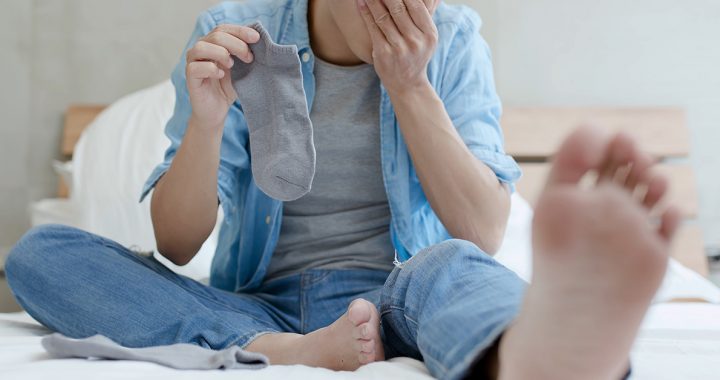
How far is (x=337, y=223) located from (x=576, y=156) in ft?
2.00

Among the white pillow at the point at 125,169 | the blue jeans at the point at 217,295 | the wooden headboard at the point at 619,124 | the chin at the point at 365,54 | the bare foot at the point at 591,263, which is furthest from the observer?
the wooden headboard at the point at 619,124

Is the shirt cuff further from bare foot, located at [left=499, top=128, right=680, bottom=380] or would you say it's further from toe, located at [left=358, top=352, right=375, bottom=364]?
bare foot, located at [left=499, top=128, right=680, bottom=380]

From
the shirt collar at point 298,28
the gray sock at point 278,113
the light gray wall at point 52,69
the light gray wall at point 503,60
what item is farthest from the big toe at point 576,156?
the light gray wall at point 52,69

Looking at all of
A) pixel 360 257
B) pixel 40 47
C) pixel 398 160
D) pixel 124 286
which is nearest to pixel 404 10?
pixel 398 160

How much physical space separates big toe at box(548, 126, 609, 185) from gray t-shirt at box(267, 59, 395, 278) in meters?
0.57

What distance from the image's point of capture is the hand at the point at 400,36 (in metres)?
1.03

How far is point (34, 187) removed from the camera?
2215 millimetres

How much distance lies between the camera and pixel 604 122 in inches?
80.3

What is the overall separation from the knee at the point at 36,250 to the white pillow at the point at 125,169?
0.57 meters

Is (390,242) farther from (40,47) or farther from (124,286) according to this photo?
(40,47)

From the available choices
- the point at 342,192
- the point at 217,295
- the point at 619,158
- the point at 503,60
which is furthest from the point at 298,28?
the point at 503,60

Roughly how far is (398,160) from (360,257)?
14 cm

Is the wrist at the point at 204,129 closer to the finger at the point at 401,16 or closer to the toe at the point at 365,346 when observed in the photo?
the finger at the point at 401,16

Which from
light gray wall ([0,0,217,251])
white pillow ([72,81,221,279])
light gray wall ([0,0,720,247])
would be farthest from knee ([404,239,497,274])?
light gray wall ([0,0,217,251])
